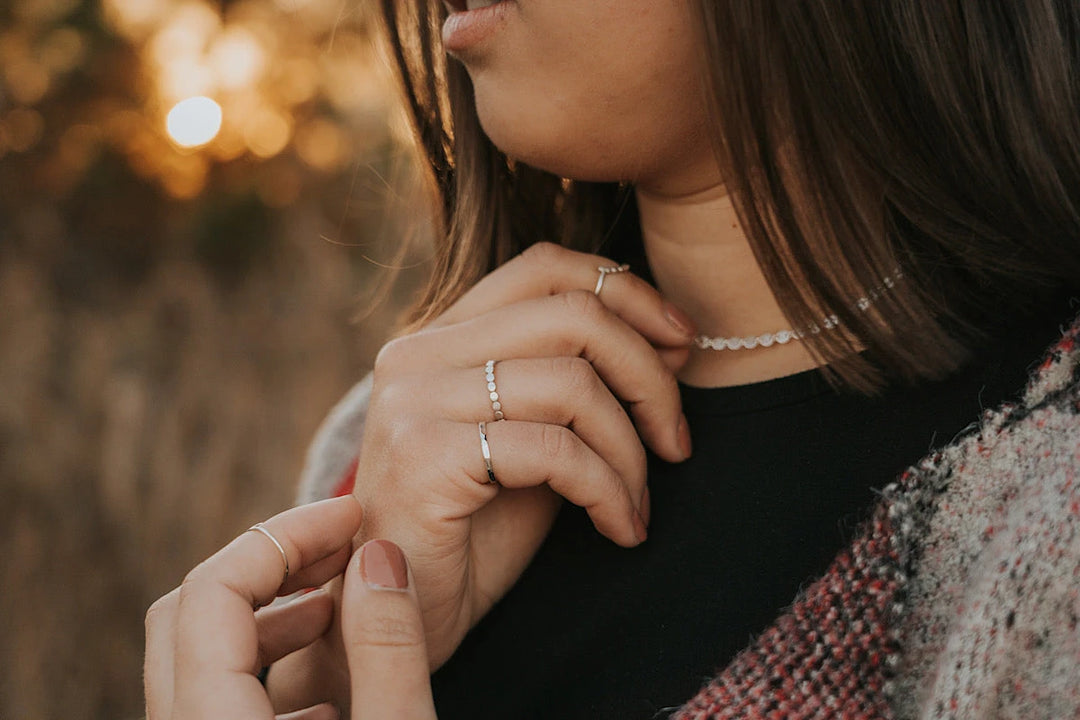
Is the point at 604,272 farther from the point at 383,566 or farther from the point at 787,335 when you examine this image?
the point at 383,566

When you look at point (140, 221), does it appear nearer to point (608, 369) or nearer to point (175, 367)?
point (175, 367)

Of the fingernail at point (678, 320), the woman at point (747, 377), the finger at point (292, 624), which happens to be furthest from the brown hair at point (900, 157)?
the finger at point (292, 624)

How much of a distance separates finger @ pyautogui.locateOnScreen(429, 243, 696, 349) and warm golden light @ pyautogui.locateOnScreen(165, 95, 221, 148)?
2.75 metres

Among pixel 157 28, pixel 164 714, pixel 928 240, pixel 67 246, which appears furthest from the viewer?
pixel 157 28

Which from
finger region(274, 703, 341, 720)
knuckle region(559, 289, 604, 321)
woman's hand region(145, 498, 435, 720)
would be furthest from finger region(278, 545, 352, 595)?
knuckle region(559, 289, 604, 321)

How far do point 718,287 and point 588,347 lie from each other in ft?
0.64

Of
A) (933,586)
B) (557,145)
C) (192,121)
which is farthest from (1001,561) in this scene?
(192,121)

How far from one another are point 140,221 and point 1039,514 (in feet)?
10.7

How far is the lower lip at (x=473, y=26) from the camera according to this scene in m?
0.94

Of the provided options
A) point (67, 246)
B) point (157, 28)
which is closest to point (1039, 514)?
point (67, 246)

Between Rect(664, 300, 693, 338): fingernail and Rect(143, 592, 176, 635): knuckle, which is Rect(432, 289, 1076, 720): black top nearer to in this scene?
Rect(664, 300, 693, 338): fingernail

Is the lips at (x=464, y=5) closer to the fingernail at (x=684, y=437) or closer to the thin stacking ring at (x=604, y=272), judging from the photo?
the thin stacking ring at (x=604, y=272)

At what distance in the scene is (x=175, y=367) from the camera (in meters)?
3.00

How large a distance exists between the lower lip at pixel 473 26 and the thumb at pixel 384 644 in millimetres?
497
